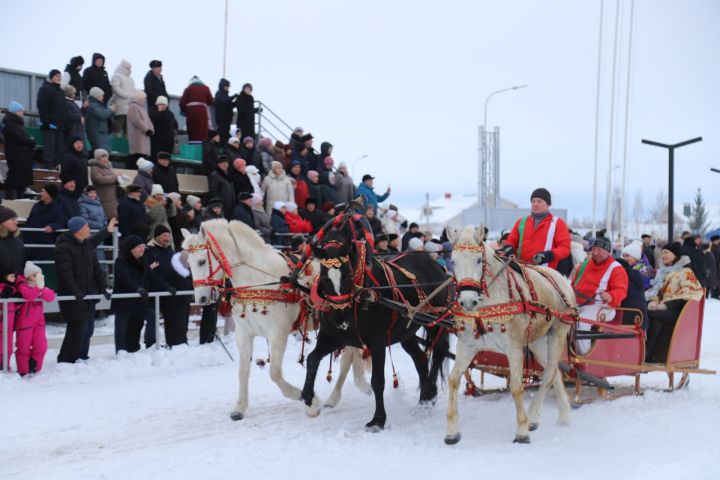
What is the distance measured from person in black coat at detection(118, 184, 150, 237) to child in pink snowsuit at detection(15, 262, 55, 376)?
2518 millimetres

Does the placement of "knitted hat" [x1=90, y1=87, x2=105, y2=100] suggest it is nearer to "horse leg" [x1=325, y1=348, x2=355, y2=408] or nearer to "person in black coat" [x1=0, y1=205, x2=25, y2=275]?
"person in black coat" [x1=0, y1=205, x2=25, y2=275]

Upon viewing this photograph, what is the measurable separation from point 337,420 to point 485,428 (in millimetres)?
1546

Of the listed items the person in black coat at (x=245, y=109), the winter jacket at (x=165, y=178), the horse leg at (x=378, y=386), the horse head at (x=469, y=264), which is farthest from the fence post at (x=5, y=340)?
the person in black coat at (x=245, y=109)

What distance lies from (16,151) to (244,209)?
3945 millimetres

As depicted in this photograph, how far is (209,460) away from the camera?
6.71 meters

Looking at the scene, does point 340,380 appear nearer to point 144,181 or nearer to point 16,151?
point 144,181

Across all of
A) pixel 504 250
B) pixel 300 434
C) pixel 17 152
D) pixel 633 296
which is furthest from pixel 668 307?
pixel 17 152

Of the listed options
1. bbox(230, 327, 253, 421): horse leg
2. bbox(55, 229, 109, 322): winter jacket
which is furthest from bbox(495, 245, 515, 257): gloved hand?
bbox(55, 229, 109, 322): winter jacket

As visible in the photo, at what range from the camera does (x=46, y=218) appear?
12.5 metres

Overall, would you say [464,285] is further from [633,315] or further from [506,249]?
[633,315]

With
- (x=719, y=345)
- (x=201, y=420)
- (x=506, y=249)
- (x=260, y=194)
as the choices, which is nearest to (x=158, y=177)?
(x=260, y=194)

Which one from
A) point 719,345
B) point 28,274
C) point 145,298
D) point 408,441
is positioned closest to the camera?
point 408,441

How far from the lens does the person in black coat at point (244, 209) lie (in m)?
14.1

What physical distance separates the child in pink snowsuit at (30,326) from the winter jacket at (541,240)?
5.92 meters
